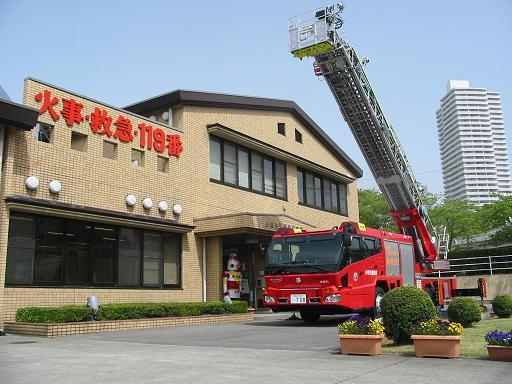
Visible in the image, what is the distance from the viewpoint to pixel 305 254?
1472 cm

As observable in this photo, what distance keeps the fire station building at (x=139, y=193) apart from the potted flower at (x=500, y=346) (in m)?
9.77

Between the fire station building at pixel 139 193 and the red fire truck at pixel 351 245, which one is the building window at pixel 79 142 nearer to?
the fire station building at pixel 139 193

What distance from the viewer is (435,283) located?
19.8 metres

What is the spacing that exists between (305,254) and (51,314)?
6761 millimetres

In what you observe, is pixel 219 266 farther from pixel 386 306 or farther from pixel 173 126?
pixel 386 306

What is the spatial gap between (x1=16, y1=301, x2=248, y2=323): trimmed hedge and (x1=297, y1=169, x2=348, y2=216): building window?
34.4ft

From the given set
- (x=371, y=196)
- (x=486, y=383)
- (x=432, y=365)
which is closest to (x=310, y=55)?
(x=432, y=365)

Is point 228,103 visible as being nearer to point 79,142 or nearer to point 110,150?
point 110,150

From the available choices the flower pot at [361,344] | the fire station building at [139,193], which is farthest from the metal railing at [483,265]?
the flower pot at [361,344]

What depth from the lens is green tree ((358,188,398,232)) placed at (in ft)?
183

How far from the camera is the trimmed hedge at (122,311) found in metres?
13.0

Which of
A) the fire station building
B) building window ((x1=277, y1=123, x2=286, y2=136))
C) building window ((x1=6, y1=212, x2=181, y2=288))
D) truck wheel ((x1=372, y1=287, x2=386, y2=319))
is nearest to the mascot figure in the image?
the fire station building

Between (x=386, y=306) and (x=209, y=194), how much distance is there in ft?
41.2

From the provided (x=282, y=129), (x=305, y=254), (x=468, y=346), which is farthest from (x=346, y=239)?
(x=282, y=129)
